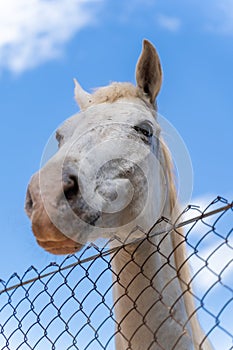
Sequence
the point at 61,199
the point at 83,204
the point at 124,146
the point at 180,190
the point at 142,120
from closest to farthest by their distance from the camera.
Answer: the point at 61,199
the point at 83,204
the point at 124,146
the point at 142,120
the point at 180,190

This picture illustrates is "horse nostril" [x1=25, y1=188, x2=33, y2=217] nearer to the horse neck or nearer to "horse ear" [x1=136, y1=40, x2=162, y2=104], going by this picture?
the horse neck

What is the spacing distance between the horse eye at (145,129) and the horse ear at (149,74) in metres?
0.53

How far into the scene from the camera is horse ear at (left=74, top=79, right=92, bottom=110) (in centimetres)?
340

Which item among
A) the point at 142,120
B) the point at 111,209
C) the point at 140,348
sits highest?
the point at 142,120

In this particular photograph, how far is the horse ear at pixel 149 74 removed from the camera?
3.29 m

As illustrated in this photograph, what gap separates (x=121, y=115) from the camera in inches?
113

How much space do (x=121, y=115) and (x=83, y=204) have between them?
0.86 m

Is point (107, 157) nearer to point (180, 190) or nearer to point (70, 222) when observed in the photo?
point (70, 222)

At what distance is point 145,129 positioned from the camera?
2.92m

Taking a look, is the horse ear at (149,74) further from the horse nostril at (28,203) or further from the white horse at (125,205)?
the horse nostril at (28,203)

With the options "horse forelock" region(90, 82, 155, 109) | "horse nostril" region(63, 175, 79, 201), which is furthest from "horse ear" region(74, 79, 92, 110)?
"horse nostril" region(63, 175, 79, 201)

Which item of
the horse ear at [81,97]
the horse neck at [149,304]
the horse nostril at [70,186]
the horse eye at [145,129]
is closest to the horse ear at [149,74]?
the horse ear at [81,97]

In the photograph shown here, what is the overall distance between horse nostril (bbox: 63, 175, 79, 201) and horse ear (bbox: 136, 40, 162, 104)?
57.5 inches

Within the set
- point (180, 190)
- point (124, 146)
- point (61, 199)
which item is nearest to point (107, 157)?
point (124, 146)
